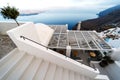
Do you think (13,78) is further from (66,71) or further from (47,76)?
(66,71)

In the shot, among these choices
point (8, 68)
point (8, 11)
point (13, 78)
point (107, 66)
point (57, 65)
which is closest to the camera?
point (13, 78)

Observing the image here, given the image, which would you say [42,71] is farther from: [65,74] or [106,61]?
[106,61]

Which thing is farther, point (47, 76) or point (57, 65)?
point (57, 65)

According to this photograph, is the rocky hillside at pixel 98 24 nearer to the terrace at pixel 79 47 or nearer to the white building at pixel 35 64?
the terrace at pixel 79 47

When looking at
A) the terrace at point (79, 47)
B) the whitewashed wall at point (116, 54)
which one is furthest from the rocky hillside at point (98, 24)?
the whitewashed wall at point (116, 54)

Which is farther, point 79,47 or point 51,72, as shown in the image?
point 79,47

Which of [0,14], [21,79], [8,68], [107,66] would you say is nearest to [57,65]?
[21,79]

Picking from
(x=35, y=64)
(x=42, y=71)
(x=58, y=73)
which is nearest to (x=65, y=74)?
(x=58, y=73)

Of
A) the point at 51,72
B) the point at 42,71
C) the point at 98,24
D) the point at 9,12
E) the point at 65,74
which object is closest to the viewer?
the point at 42,71
